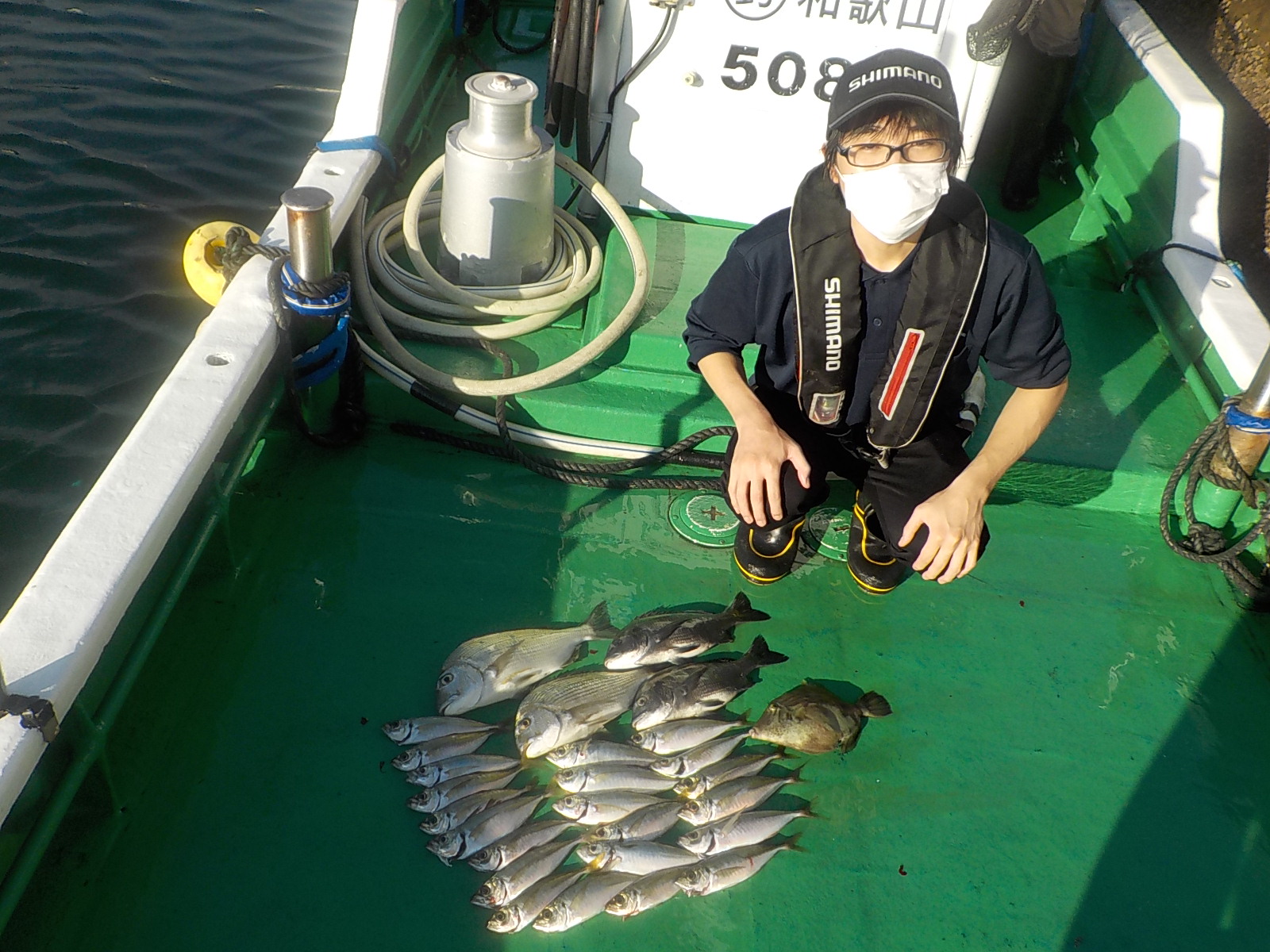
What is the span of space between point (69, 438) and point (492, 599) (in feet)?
9.23

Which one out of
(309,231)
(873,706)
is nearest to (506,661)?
(873,706)

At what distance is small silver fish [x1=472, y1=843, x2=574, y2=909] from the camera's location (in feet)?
8.10

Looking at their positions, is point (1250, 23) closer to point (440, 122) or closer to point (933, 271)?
point (440, 122)

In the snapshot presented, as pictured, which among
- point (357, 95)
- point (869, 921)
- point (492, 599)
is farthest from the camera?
point (357, 95)

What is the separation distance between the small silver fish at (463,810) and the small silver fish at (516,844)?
0.30 feet

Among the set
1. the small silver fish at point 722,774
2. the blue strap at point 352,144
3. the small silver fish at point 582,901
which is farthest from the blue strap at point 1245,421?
the blue strap at point 352,144

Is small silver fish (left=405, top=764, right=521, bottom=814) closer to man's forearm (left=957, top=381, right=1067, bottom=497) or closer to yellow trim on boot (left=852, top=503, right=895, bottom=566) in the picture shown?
yellow trim on boot (left=852, top=503, right=895, bottom=566)

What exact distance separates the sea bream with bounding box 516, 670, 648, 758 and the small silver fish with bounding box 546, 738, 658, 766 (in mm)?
29

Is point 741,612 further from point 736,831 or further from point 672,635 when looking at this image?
point 736,831

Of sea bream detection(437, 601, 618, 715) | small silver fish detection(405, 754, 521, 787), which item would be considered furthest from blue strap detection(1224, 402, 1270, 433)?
small silver fish detection(405, 754, 521, 787)

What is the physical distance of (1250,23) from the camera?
10.1 metres

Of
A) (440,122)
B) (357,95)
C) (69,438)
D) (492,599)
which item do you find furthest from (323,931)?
(440,122)

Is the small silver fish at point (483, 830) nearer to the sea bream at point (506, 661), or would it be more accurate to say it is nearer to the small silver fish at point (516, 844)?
the small silver fish at point (516, 844)

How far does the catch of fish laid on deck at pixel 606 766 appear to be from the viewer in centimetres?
255
